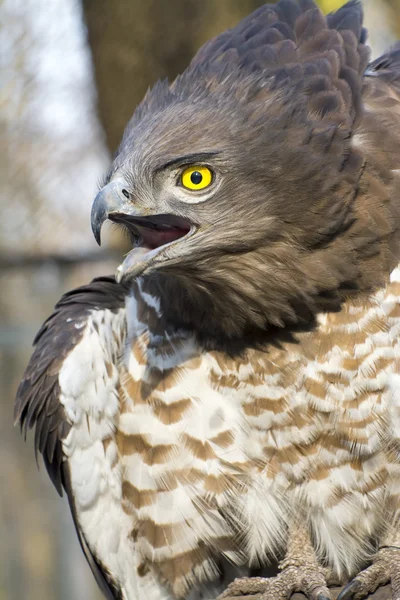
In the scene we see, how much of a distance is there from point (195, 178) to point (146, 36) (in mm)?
2637

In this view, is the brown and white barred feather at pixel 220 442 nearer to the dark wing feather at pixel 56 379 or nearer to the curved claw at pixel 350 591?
the dark wing feather at pixel 56 379

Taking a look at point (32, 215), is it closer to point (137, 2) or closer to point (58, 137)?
point (58, 137)

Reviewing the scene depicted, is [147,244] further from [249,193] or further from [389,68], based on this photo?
[389,68]

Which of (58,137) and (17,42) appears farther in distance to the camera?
(58,137)

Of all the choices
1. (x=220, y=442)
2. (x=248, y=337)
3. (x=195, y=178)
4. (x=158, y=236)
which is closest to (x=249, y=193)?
(x=195, y=178)

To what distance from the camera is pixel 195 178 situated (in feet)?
9.53

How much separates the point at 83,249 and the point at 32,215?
1.54 ft

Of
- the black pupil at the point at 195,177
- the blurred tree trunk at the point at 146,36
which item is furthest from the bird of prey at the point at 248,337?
the blurred tree trunk at the point at 146,36

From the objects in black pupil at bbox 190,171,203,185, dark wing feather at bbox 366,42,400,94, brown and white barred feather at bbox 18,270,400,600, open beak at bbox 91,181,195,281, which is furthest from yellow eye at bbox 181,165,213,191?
dark wing feather at bbox 366,42,400,94

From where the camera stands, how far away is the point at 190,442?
139 inches

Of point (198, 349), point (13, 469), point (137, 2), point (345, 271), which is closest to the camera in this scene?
point (345, 271)

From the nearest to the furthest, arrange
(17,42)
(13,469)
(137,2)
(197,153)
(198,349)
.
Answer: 1. (197,153)
2. (198,349)
3. (137,2)
4. (17,42)
5. (13,469)

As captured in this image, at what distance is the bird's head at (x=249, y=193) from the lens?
2887mm

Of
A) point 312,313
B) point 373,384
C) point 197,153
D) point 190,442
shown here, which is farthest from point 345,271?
point 190,442
